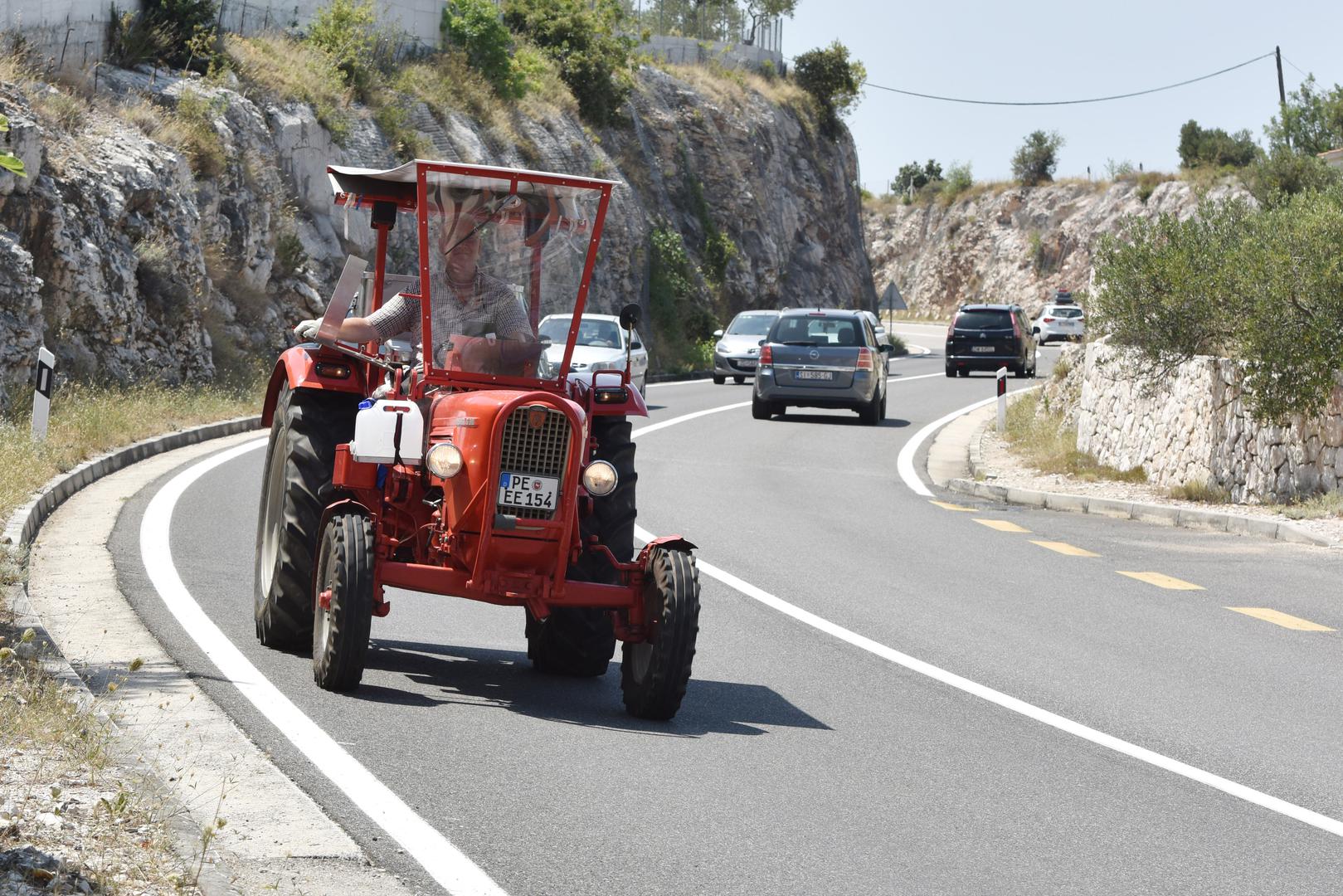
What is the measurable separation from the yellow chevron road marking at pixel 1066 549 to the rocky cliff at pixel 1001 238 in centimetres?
8079

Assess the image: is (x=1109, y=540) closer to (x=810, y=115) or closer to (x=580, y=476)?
(x=580, y=476)

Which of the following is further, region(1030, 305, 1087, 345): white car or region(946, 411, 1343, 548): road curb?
region(1030, 305, 1087, 345): white car

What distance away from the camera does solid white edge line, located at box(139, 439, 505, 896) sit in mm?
5238

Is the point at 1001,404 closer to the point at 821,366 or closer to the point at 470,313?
the point at 821,366

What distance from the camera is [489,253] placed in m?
8.32

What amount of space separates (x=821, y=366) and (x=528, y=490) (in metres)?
20.9

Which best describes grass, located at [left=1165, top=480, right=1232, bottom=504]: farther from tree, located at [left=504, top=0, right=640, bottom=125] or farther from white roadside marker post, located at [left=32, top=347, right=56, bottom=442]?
tree, located at [left=504, top=0, right=640, bottom=125]

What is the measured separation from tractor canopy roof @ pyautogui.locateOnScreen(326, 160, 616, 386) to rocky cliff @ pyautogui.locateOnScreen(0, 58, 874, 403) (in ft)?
1.45

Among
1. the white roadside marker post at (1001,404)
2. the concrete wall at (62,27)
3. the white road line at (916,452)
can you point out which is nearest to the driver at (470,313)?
the white road line at (916,452)

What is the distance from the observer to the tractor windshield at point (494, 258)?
321 inches

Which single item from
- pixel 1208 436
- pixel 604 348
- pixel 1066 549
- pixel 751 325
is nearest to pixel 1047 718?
pixel 1066 549

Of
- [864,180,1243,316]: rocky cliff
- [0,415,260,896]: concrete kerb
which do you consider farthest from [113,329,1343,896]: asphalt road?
[864,180,1243,316]: rocky cliff

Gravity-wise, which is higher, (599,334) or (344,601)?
(599,334)

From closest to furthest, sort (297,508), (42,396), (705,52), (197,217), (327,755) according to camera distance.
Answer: (327,755) → (297,508) → (42,396) → (197,217) → (705,52)
